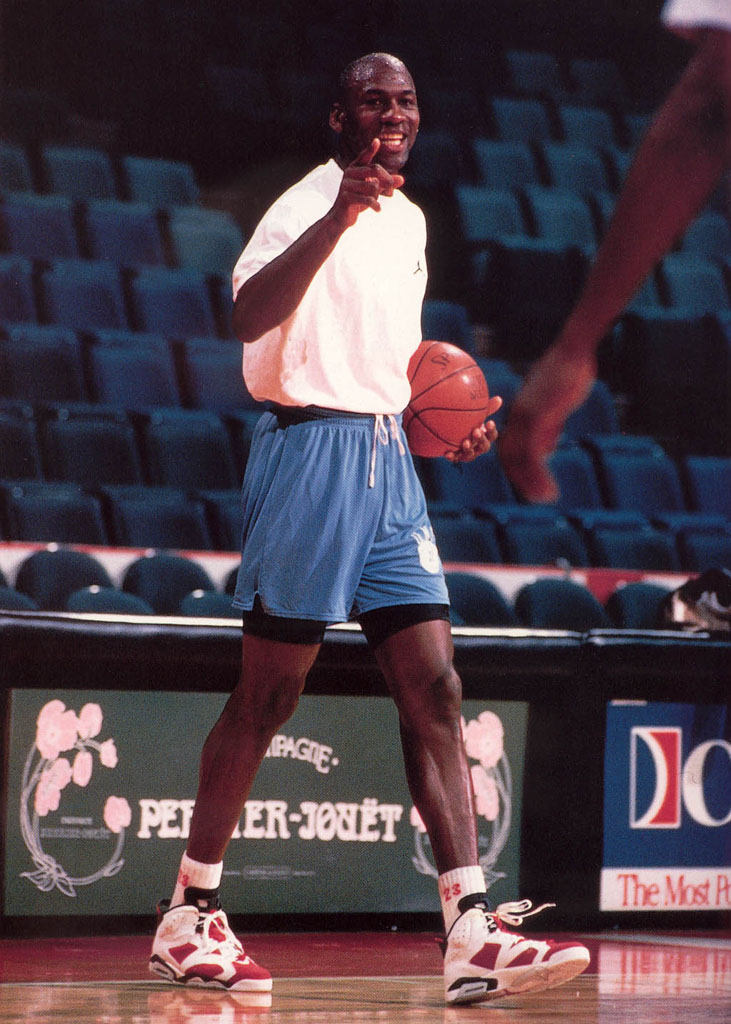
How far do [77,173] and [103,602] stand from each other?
3.76 metres

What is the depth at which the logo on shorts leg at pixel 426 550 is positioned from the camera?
2.70m

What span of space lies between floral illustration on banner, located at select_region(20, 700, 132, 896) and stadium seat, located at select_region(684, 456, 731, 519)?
13.6ft

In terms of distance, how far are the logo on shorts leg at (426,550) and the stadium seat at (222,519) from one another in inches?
120

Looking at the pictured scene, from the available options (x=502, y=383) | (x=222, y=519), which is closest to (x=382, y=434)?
(x=222, y=519)

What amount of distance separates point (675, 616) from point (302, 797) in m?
1.39

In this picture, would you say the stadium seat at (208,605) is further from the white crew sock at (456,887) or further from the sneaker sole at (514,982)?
the sneaker sole at (514,982)

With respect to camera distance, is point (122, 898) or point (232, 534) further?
point (232, 534)

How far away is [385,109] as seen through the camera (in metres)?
2.67

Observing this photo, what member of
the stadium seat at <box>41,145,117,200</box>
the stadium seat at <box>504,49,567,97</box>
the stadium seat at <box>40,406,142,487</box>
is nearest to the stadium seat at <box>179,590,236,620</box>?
the stadium seat at <box>40,406,142,487</box>

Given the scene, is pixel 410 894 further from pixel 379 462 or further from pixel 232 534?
pixel 232 534

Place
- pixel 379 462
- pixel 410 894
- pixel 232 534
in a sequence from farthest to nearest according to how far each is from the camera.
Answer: pixel 232 534, pixel 410 894, pixel 379 462

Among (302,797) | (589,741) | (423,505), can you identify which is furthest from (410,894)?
(423,505)

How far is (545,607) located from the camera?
5.28m

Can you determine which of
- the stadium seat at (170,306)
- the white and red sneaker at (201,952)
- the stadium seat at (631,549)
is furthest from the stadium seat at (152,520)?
the white and red sneaker at (201,952)
